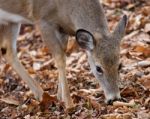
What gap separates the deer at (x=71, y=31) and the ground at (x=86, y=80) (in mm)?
251

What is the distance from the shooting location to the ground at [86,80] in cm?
683

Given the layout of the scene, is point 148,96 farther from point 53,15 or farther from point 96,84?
point 53,15

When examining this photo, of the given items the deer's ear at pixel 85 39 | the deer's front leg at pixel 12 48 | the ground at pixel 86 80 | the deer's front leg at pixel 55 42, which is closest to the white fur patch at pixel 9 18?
the deer's front leg at pixel 12 48

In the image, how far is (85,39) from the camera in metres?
7.30

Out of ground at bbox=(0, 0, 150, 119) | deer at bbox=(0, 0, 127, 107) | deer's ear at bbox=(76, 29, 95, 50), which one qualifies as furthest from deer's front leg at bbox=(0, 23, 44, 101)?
deer's ear at bbox=(76, 29, 95, 50)

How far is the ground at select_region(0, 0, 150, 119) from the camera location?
683cm

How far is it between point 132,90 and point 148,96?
1.09 feet

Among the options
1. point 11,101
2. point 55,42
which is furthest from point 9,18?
point 11,101

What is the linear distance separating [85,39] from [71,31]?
0.62 m

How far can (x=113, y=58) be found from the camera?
23.5ft

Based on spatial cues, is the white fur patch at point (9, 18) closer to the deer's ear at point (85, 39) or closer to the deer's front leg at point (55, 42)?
the deer's front leg at point (55, 42)

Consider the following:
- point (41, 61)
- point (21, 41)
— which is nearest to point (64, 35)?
point (41, 61)

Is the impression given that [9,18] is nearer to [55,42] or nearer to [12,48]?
[12,48]

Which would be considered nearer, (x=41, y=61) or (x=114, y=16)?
(x=41, y=61)
